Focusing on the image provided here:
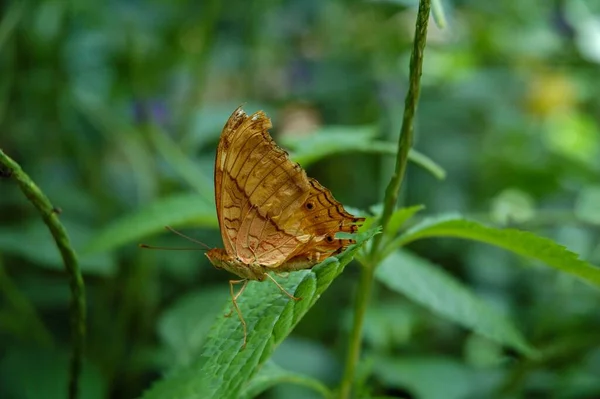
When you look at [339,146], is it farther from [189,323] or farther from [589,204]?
[589,204]

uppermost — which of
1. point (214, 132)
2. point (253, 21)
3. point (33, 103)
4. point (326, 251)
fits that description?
point (253, 21)

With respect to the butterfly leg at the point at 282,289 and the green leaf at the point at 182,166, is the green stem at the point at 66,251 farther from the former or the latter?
the green leaf at the point at 182,166

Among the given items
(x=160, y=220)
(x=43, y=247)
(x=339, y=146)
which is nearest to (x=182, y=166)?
(x=43, y=247)

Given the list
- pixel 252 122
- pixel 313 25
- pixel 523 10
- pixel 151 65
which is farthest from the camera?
pixel 523 10

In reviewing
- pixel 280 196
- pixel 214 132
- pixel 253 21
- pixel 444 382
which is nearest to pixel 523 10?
pixel 253 21

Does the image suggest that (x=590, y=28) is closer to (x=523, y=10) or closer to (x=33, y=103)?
(x=523, y=10)

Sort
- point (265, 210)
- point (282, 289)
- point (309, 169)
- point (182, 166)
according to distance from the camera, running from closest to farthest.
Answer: point (282, 289) → point (265, 210) → point (182, 166) → point (309, 169)

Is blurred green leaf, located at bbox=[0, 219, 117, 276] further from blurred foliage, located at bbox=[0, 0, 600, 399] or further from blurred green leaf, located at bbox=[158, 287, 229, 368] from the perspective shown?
blurred green leaf, located at bbox=[158, 287, 229, 368]
